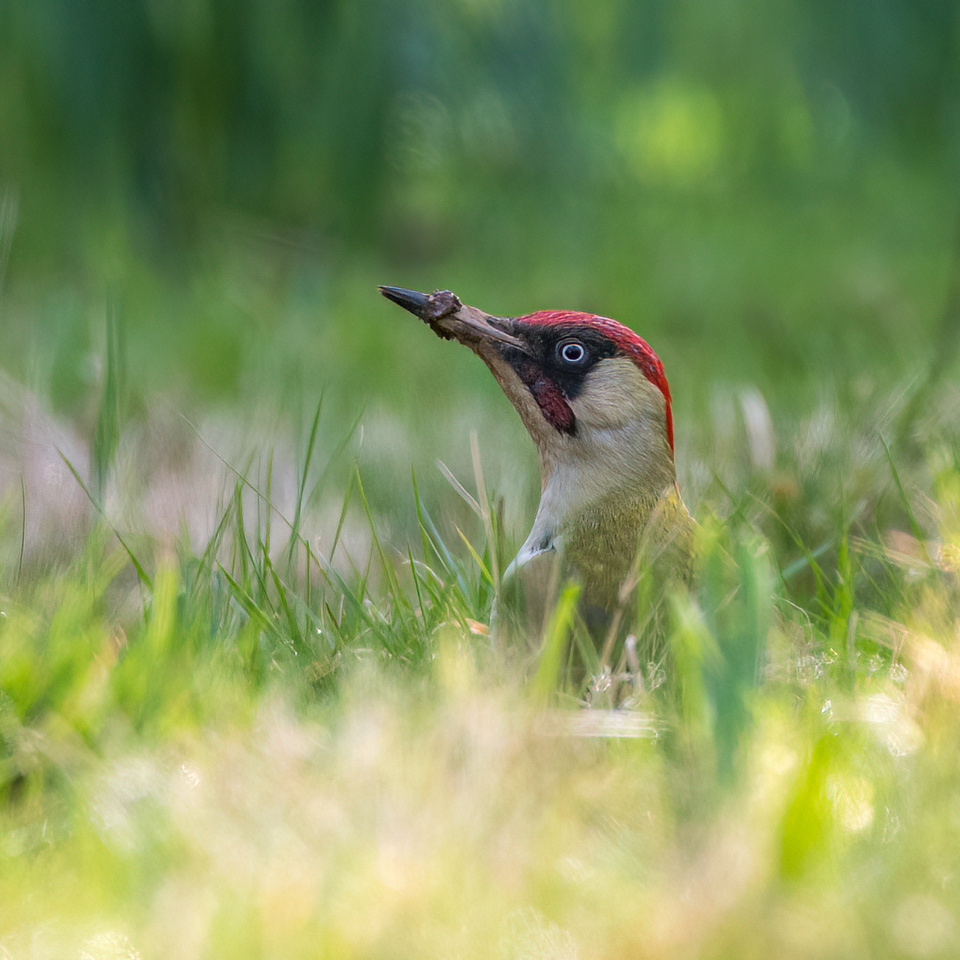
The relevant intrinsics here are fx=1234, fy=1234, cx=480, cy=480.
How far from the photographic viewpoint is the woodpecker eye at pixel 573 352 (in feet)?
7.21

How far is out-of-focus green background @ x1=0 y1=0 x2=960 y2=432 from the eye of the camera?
449cm

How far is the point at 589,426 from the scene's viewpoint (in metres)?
2.18

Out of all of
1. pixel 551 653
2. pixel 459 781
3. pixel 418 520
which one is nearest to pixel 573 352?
pixel 418 520

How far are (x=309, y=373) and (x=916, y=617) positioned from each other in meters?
2.99

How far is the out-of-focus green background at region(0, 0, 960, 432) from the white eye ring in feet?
3.88

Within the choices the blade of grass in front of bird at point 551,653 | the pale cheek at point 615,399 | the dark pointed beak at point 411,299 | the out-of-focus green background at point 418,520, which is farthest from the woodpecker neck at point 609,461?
the blade of grass in front of bird at point 551,653

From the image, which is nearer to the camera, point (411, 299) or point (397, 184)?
point (411, 299)

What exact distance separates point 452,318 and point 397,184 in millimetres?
3485

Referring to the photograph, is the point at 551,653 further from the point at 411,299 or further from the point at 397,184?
the point at 397,184

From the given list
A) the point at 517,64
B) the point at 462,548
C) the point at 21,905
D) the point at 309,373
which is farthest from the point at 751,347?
the point at 21,905

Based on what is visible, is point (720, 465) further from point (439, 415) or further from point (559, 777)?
point (559, 777)

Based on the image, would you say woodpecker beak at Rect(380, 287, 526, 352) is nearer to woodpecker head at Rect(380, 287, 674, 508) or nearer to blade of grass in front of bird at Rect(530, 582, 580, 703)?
woodpecker head at Rect(380, 287, 674, 508)

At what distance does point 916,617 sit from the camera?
183 cm

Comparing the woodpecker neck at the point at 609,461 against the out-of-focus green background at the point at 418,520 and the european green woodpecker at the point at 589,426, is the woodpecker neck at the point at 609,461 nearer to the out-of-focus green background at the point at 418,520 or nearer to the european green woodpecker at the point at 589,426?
the european green woodpecker at the point at 589,426
